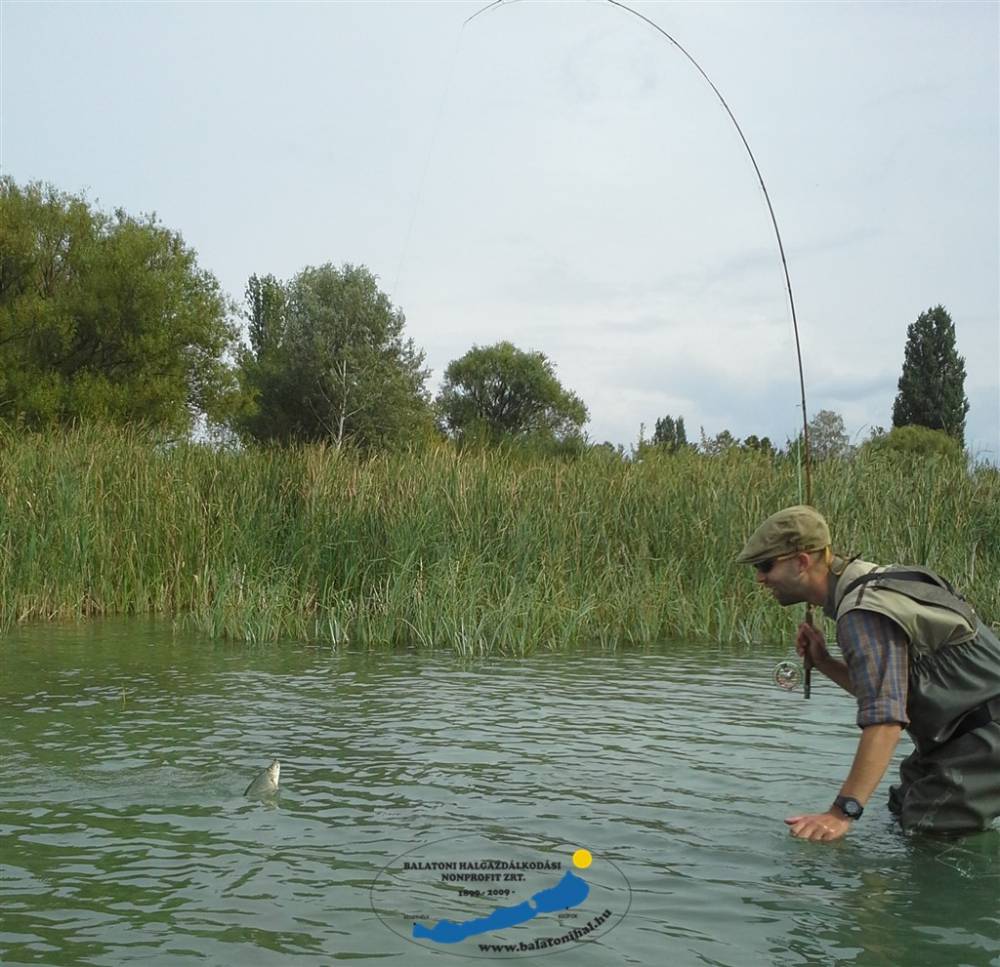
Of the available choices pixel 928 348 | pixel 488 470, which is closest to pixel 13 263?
pixel 488 470

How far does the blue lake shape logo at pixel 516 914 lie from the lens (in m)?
3.23

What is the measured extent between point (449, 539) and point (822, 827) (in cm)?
702

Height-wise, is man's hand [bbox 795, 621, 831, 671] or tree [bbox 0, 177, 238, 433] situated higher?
tree [bbox 0, 177, 238, 433]

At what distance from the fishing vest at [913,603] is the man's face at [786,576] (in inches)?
4.9

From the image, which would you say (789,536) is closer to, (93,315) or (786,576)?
(786,576)

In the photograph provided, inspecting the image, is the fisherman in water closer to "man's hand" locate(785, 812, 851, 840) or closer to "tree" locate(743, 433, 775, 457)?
"man's hand" locate(785, 812, 851, 840)

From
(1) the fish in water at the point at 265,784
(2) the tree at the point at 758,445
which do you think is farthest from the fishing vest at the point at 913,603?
(2) the tree at the point at 758,445

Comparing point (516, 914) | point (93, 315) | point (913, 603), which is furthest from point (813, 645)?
point (93, 315)

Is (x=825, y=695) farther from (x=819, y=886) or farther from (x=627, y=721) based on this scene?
(x=819, y=886)

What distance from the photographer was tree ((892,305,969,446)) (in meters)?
60.3

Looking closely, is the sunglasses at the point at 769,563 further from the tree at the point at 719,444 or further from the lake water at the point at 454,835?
the tree at the point at 719,444

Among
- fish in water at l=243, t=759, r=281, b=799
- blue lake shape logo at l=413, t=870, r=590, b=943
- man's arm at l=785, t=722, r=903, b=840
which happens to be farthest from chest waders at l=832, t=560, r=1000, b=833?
fish in water at l=243, t=759, r=281, b=799

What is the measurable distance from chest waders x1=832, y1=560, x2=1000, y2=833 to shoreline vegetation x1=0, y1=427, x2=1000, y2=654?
5264 mm

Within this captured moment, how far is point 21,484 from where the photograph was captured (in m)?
11.6
